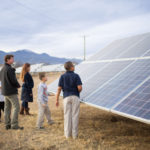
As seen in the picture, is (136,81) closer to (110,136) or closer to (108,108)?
(108,108)

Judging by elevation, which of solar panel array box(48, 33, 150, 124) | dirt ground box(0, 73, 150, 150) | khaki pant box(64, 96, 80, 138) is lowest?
dirt ground box(0, 73, 150, 150)

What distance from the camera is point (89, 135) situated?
5.94 m

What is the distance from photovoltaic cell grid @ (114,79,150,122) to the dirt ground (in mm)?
1055

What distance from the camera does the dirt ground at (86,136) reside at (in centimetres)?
512

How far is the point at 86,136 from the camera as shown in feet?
19.1

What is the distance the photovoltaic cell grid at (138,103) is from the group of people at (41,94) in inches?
48.1

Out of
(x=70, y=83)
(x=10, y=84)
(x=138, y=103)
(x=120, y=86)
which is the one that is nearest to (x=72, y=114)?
(x=70, y=83)

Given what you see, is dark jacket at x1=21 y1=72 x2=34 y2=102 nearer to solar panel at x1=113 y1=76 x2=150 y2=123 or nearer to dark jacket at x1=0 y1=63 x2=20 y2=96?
dark jacket at x1=0 y1=63 x2=20 y2=96

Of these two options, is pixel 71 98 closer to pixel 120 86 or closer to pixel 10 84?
pixel 120 86

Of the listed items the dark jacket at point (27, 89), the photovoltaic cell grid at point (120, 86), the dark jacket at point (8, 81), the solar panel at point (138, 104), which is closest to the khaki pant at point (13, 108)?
the dark jacket at point (8, 81)

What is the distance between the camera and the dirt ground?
512 cm

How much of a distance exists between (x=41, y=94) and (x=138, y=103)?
10.5ft

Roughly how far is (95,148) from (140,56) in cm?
365

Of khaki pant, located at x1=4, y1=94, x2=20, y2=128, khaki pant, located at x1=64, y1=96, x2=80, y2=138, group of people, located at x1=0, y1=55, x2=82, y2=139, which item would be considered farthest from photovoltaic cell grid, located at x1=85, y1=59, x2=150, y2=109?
khaki pant, located at x1=4, y1=94, x2=20, y2=128
